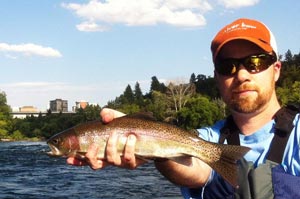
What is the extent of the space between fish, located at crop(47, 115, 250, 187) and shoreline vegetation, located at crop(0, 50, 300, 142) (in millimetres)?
61636

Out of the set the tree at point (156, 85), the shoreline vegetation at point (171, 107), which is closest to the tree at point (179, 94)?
the shoreline vegetation at point (171, 107)

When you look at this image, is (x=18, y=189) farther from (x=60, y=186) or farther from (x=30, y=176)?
(x=30, y=176)

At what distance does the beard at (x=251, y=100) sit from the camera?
3.95 meters

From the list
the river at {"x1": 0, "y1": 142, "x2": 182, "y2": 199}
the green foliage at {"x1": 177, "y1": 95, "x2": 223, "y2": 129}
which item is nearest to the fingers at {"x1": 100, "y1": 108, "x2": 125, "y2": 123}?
the river at {"x1": 0, "y1": 142, "x2": 182, "y2": 199}

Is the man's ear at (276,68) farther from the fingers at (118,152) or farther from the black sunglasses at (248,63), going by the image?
the fingers at (118,152)

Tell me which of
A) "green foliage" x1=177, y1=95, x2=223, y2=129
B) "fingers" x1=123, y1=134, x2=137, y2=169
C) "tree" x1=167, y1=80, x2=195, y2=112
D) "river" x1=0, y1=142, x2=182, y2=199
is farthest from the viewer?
"tree" x1=167, y1=80, x2=195, y2=112

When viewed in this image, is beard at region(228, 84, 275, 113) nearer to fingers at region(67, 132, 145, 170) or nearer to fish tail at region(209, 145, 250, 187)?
fish tail at region(209, 145, 250, 187)

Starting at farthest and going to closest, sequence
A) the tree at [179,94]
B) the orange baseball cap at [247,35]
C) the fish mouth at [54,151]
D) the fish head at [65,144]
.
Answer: the tree at [179,94], the fish mouth at [54,151], the fish head at [65,144], the orange baseball cap at [247,35]

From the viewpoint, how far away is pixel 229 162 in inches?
151

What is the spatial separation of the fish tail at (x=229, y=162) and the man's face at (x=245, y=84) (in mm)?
373

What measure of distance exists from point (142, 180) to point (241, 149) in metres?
19.2

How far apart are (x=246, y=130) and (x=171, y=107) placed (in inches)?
3831

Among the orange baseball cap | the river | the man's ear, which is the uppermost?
the orange baseball cap

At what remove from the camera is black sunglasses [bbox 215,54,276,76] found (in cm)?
403
